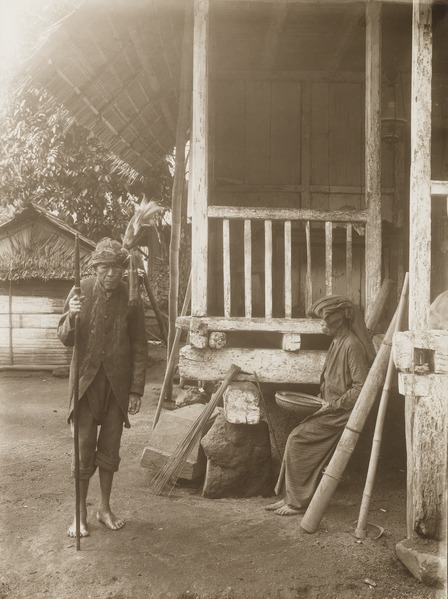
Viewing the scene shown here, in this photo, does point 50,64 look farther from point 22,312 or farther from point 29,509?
point 22,312

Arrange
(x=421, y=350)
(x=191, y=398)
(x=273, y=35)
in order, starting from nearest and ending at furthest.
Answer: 1. (x=421, y=350)
2. (x=273, y=35)
3. (x=191, y=398)

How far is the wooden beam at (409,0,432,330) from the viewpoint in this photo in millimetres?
4102

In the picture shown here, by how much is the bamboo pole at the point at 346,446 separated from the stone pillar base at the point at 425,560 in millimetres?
729

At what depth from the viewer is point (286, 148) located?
24.1 ft

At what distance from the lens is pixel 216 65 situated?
23.8ft

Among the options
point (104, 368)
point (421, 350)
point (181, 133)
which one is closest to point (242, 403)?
point (104, 368)

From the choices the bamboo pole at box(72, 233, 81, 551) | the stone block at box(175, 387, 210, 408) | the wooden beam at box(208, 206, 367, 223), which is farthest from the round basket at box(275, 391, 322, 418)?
the stone block at box(175, 387, 210, 408)

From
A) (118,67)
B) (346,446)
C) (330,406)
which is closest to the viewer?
(346,446)

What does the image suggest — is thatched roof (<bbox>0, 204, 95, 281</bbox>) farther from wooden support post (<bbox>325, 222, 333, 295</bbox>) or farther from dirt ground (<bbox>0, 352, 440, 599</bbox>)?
wooden support post (<bbox>325, 222, 333, 295</bbox>)

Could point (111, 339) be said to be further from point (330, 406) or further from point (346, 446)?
point (346, 446)

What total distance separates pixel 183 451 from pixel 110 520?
1186 millimetres

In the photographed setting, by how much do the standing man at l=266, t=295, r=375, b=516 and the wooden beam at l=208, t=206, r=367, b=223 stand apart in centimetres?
89

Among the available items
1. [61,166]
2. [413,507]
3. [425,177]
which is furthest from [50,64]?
[61,166]

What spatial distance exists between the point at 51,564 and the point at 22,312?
32.6 feet
